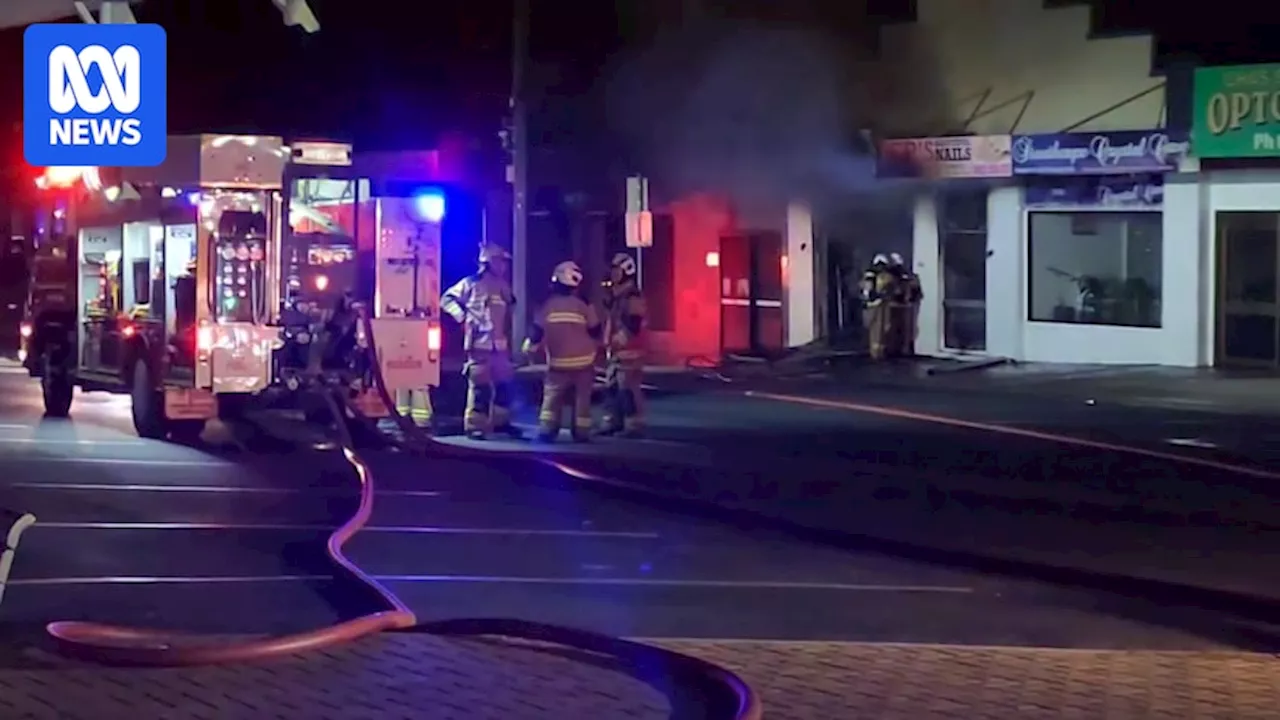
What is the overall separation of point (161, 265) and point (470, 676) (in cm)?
1057

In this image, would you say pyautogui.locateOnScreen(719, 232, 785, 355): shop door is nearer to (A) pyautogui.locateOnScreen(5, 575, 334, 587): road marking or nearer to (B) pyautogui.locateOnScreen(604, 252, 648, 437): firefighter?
(B) pyautogui.locateOnScreen(604, 252, 648, 437): firefighter

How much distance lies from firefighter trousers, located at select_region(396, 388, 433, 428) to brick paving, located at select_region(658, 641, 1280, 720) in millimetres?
9541

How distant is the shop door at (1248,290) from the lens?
2516 cm

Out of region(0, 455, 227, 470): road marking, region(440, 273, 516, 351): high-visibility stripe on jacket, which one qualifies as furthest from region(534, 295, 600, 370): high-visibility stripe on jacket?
region(0, 455, 227, 470): road marking

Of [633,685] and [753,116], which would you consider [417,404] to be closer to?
[633,685]

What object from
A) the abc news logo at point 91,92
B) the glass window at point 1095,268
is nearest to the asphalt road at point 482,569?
the abc news logo at point 91,92

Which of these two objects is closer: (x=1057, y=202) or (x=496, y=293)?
(x=496, y=293)

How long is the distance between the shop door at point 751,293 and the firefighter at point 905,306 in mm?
2496

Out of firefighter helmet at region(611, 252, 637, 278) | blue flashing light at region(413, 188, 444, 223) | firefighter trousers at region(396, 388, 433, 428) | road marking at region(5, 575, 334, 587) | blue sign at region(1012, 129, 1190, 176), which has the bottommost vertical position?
road marking at region(5, 575, 334, 587)

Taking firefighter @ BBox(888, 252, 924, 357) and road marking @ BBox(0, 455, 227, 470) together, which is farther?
firefighter @ BBox(888, 252, 924, 357)

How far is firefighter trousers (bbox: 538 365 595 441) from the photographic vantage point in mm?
17328

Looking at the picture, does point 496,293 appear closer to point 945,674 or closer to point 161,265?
point 161,265

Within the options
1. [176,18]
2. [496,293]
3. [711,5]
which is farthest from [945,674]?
[176,18]

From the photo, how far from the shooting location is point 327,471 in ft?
51.1
